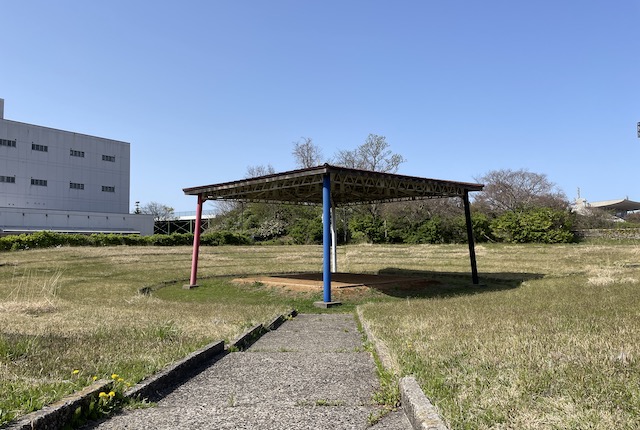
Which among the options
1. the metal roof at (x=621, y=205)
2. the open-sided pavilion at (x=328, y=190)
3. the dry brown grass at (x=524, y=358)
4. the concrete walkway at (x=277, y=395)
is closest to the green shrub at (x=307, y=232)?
the open-sided pavilion at (x=328, y=190)

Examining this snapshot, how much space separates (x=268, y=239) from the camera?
61.2 meters

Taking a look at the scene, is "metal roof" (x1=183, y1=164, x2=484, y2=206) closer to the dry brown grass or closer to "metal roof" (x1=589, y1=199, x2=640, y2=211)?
the dry brown grass

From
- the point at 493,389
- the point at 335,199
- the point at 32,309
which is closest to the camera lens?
the point at 493,389

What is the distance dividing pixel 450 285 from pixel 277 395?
1463cm

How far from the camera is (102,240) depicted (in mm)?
44750

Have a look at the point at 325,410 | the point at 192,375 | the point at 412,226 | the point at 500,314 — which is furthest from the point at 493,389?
the point at 412,226

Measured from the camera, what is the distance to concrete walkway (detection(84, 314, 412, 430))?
411cm

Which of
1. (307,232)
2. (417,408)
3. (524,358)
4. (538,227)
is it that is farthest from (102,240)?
(417,408)

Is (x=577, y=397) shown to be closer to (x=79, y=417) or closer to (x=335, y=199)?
(x=79, y=417)

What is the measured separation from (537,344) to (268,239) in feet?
184

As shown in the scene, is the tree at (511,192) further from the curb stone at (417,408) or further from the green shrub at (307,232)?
the curb stone at (417,408)

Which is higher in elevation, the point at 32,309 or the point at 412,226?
the point at 412,226

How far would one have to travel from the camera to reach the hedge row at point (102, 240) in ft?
132

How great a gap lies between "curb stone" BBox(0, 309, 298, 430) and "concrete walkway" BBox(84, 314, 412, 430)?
0.54 ft
